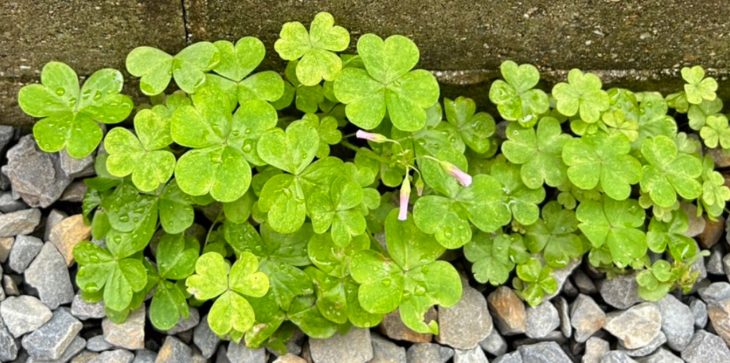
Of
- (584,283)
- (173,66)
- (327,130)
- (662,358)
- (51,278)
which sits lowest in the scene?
(662,358)

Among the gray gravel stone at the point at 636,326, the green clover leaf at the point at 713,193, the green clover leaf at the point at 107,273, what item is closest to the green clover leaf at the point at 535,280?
the gray gravel stone at the point at 636,326

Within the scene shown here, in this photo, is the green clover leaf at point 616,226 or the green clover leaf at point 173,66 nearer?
the green clover leaf at point 173,66

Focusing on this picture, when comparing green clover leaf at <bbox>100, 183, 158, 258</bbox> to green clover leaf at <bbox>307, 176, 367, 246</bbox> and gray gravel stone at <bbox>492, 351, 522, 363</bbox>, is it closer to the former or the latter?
green clover leaf at <bbox>307, 176, 367, 246</bbox>

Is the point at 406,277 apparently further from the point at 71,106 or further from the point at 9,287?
the point at 9,287

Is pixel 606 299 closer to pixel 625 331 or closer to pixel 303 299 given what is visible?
pixel 625 331

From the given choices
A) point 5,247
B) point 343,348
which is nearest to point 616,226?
point 343,348

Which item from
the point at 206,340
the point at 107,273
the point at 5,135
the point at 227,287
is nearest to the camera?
the point at 227,287

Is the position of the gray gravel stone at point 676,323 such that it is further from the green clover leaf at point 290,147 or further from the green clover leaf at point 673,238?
the green clover leaf at point 290,147
